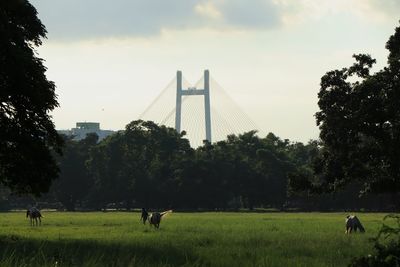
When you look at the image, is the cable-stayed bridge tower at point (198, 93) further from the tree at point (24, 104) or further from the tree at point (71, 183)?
the tree at point (24, 104)

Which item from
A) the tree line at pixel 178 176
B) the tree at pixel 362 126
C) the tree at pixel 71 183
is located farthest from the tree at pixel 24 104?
the tree at pixel 71 183

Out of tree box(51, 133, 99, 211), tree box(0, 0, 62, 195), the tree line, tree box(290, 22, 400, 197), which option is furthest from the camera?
tree box(51, 133, 99, 211)

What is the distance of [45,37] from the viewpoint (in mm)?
29547

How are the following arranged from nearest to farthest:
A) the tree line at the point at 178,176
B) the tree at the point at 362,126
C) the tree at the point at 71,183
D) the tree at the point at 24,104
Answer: the tree at the point at 24,104, the tree at the point at 362,126, the tree line at the point at 178,176, the tree at the point at 71,183

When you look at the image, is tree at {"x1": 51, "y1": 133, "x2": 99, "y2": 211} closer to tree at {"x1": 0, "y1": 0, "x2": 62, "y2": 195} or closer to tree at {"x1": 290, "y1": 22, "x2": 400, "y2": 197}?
tree at {"x1": 290, "y1": 22, "x2": 400, "y2": 197}

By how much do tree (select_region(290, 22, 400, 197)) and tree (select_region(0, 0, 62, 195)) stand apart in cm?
1686

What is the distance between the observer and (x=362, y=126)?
34562 mm

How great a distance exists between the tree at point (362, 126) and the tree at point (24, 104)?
16.9 meters

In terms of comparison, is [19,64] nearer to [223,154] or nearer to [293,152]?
[223,154]

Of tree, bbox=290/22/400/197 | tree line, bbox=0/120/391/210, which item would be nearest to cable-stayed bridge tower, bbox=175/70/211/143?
tree line, bbox=0/120/391/210

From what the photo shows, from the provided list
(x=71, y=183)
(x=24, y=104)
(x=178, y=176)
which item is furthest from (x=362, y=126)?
(x=71, y=183)

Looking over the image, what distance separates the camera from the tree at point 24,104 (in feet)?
83.3

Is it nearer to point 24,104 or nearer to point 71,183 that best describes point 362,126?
point 24,104

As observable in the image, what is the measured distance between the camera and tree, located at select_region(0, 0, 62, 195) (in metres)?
25.4
